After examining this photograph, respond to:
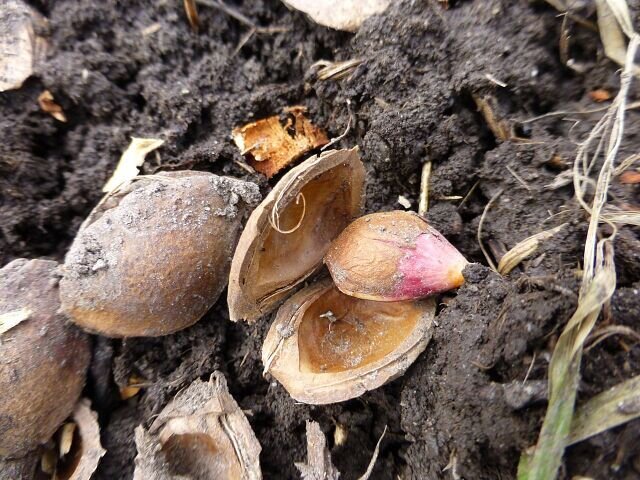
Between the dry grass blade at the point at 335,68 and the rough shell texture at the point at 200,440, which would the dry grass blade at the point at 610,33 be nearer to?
the dry grass blade at the point at 335,68

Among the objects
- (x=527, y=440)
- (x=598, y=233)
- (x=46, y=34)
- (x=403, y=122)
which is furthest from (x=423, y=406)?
(x=46, y=34)

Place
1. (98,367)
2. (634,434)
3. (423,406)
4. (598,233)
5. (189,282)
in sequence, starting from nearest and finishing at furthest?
(634,434) → (598,233) → (423,406) → (189,282) → (98,367)

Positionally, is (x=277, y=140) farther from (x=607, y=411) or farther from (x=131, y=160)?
(x=607, y=411)

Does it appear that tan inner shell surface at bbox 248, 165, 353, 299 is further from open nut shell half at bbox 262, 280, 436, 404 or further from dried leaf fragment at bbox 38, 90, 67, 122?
dried leaf fragment at bbox 38, 90, 67, 122

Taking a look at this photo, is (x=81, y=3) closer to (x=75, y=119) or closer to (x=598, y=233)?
(x=75, y=119)

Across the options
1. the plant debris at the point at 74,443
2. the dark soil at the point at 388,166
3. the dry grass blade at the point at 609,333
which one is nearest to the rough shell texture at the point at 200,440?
the dark soil at the point at 388,166

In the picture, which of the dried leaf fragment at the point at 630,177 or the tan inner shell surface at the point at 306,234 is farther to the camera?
the tan inner shell surface at the point at 306,234
